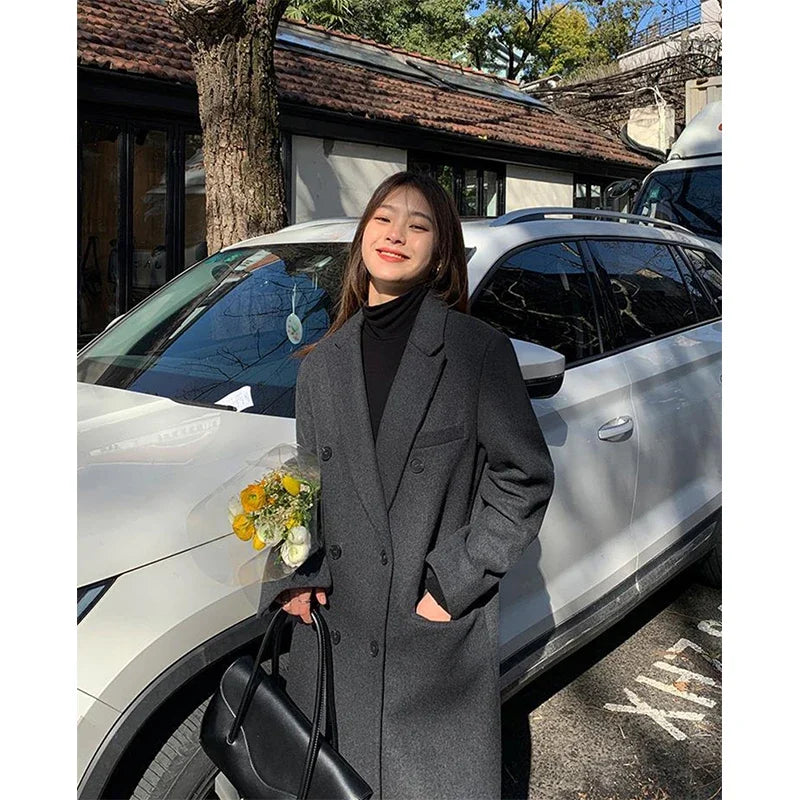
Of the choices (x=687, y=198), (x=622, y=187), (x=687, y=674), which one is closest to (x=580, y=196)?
(x=622, y=187)

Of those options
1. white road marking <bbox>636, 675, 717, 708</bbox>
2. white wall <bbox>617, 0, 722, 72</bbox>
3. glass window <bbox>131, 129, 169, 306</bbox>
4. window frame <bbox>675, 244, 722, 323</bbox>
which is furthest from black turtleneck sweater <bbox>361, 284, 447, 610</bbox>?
white wall <bbox>617, 0, 722, 72</bbox>

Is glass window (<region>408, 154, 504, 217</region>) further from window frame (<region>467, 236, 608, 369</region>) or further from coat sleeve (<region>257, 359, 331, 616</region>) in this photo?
coat sleeve (<region>257, 359, 331, 616</region>)

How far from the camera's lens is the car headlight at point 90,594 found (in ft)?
5.84

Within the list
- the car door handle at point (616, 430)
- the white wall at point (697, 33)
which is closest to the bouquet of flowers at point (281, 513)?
the car door handle at point (616, 430)

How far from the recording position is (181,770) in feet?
6.39

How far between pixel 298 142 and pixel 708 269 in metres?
8.04

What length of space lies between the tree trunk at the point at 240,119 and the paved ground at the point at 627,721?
2954 mm

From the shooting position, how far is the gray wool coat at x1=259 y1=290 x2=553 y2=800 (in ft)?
6.17

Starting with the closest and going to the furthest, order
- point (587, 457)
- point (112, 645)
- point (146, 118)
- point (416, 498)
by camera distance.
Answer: point (112, 645)
point (416, 498)
point (587, 457)
point (146, 118)

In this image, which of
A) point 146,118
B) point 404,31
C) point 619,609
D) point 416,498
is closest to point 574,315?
point 619,609

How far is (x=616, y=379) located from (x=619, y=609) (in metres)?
0.84

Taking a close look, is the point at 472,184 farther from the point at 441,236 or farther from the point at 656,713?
the point at 441,236

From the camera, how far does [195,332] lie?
9.92 ft

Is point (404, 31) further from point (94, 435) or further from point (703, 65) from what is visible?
point (94, 435)
